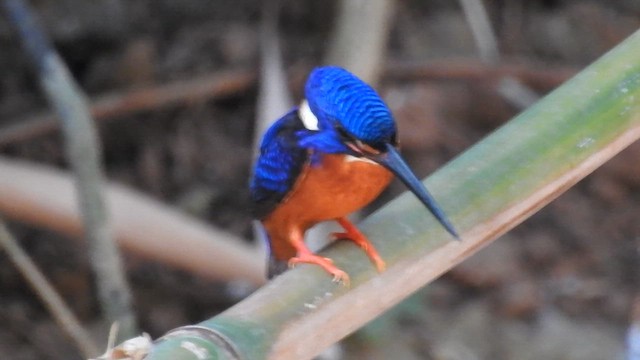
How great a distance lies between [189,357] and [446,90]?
215cm

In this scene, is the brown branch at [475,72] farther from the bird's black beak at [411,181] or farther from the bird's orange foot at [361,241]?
the bird's black beak at [411,181]

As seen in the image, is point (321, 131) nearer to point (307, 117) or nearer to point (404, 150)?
point (307, 117)

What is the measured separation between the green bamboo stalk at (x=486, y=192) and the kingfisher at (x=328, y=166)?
27 millimetres

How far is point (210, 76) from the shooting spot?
8.67 ft

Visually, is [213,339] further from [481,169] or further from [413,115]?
[413,115]

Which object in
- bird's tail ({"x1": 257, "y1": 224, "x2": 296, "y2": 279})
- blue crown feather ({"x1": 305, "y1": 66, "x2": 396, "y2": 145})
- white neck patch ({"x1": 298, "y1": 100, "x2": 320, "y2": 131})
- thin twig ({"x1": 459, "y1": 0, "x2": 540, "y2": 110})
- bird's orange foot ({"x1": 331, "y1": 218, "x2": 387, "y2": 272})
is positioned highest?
blue crown feather ({"x1": 305, "y1": 66, "x2": 396, "y2": 145})

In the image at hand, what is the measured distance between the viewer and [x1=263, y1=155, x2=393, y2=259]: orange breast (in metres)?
1.13

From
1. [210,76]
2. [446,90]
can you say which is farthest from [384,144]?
[446,90]

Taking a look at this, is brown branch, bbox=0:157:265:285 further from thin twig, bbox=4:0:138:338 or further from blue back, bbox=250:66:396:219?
blue back, bbox=250:66:396:219

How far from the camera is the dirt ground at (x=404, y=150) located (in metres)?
2.61

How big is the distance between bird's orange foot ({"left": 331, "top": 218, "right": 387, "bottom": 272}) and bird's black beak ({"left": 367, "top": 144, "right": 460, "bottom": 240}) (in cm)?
8

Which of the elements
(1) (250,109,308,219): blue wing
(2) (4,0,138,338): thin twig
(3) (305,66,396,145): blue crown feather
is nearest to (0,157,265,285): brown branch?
(2) (4,0,138,338): thin twig

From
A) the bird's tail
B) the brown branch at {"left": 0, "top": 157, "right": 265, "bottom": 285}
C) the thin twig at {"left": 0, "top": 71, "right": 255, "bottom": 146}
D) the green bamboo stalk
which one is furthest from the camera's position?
the thin twig at {"left": 0, "top": 71, "right": 255, "bottom": 146}

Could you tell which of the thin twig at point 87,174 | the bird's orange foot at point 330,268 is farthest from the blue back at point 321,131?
the thin twig at point 87,174
